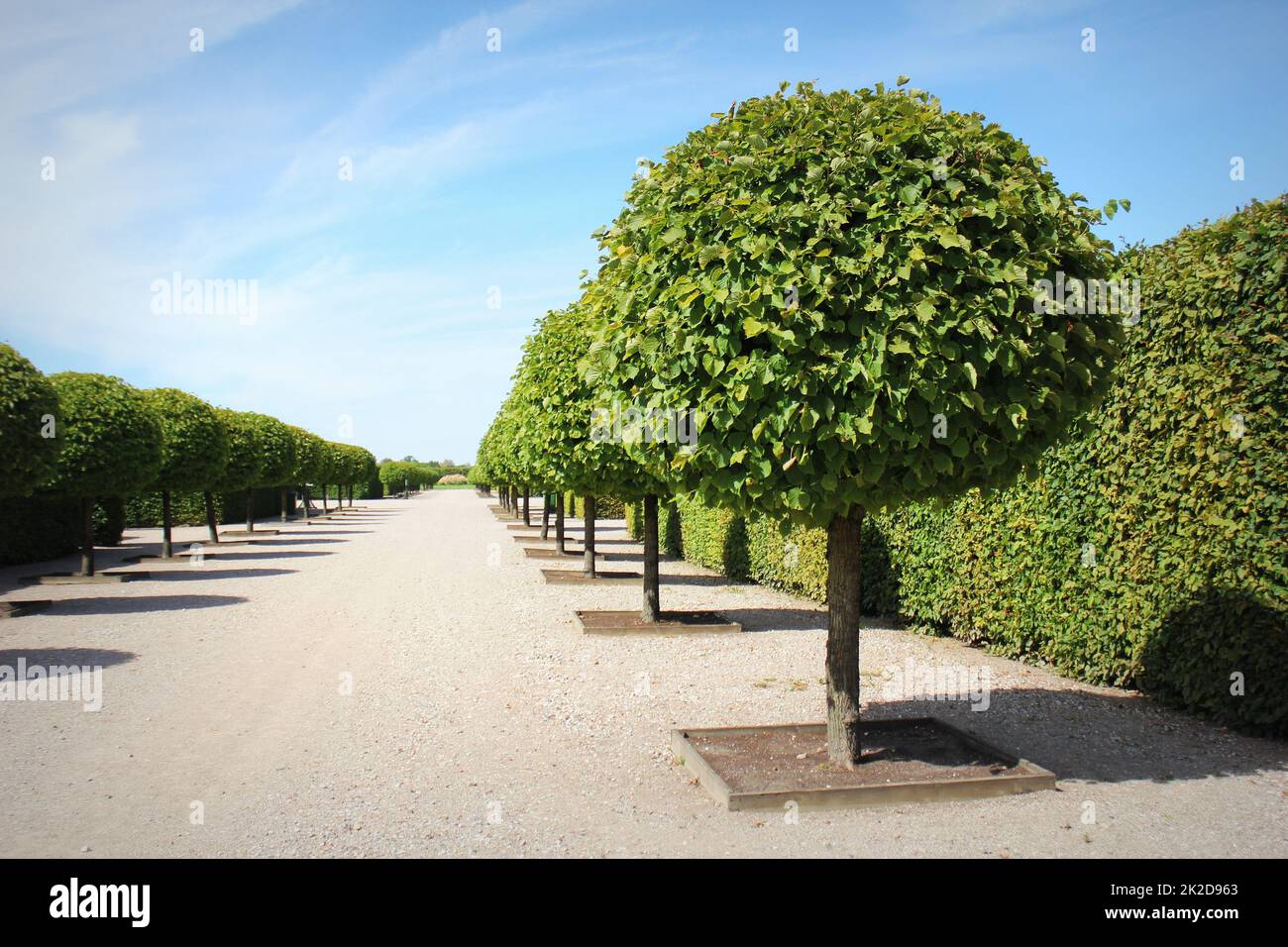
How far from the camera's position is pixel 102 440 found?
15680 mm

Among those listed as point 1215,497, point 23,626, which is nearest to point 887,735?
point 1215,497

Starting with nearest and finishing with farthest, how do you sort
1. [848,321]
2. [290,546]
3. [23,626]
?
[848,321] → [23,626] → [290,546]

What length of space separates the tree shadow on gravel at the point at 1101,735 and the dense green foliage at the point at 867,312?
2.32 meters

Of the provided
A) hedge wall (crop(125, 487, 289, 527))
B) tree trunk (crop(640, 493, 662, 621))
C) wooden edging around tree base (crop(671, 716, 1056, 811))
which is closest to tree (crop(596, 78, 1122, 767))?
wooden edging around tree base (crop(671, 716, 1056, 811))

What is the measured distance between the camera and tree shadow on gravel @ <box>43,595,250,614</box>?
505 inches

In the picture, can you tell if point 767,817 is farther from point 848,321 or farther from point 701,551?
point 701,551

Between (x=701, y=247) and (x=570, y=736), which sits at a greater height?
(x=701, y=247)

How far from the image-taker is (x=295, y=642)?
1026 cm

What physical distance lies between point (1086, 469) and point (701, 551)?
12.4 meters

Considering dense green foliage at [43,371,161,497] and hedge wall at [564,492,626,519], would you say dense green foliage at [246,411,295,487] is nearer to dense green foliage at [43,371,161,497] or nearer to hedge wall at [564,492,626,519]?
hedge wall at [564,492,626,519]

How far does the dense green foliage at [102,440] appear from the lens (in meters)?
15.4

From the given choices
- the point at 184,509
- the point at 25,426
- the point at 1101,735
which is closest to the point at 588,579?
the point at 25,426

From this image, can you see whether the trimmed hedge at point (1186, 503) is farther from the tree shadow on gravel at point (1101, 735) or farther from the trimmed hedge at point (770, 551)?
the trimmed hedge at point (770, 551)

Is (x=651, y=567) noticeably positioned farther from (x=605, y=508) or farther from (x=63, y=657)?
(x=605, y=508)
